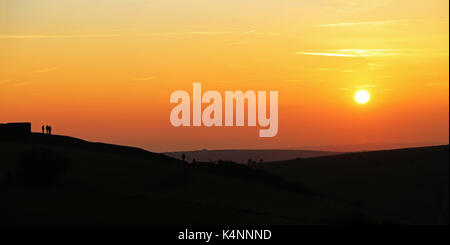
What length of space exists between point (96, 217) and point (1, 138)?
4015 cm

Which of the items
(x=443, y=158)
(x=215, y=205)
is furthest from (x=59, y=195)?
(x=443, y=158)

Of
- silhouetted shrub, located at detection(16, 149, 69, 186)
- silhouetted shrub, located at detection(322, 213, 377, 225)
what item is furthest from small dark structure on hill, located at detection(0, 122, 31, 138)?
silhouetted shrub, located at detection(322, 213, 377, 225)

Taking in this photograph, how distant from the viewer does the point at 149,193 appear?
60219 millimetres

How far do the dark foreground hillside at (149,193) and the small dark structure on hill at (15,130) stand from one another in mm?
1414

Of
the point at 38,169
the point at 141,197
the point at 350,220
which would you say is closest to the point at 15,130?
the point at 38,169

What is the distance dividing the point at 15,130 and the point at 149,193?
3170 cm

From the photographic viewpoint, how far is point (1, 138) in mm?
82812

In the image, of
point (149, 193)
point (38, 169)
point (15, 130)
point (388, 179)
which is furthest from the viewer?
point (15, 130)

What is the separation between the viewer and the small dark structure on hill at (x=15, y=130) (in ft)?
278

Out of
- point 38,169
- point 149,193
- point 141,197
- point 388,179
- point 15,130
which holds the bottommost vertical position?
point 141,197

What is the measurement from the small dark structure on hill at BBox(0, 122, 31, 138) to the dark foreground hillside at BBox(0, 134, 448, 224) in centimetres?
141

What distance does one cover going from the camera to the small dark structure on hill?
8475 cm

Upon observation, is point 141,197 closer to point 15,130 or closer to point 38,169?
point 38,169
